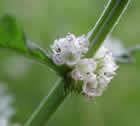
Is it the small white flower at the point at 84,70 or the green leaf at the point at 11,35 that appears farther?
the small white flower at the point at 84,70

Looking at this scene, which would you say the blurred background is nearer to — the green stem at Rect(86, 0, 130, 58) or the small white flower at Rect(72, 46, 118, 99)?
the small white flower at Rect(72, 46, 118, 99)

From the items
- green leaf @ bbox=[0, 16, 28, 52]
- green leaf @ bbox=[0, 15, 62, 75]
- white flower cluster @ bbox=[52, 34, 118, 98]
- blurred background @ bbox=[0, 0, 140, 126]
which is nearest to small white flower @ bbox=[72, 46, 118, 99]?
white flower cluster @ bbox=[52, 34, 118, 98]

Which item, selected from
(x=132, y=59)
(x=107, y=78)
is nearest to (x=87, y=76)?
(x=107, y=78)

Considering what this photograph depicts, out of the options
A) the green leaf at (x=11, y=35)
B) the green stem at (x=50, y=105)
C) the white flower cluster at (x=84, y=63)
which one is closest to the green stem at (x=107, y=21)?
the white flower cluster at (x=84, y=63)

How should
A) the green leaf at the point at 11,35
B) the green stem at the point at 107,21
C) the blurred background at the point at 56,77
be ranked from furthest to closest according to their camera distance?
the blurred background at the point at 56,77 < the green stem at the point at 107,21 < the green leaf at the point at 11,35

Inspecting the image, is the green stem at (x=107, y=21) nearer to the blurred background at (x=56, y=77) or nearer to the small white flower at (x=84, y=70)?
the small white flower at (x=84, y=70)

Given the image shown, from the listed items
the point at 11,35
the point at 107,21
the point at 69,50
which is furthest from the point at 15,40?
the point at 107,21

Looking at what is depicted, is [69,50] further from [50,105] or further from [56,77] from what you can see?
[56,77]
